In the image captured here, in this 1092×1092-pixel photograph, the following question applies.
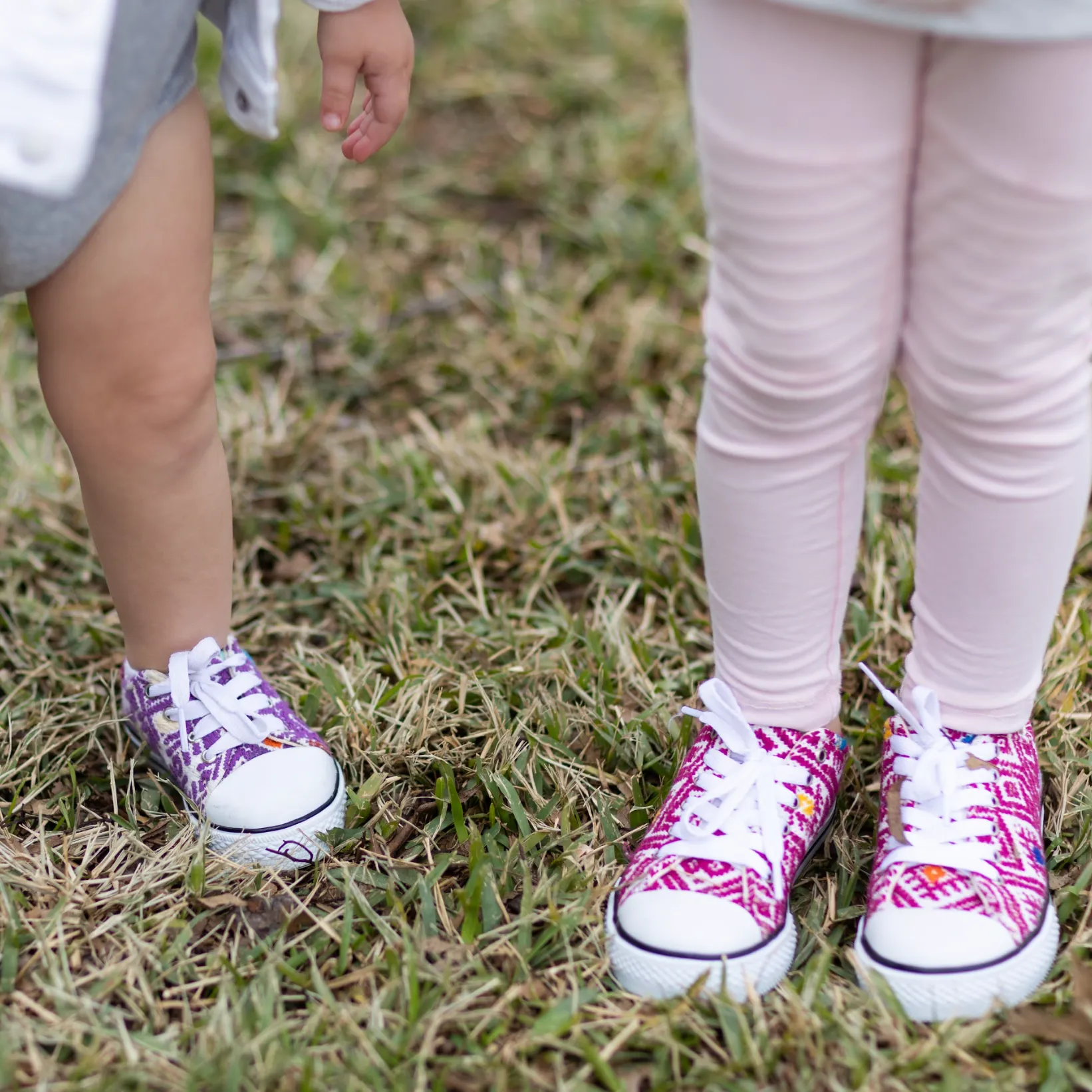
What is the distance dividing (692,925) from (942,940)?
0.21 m

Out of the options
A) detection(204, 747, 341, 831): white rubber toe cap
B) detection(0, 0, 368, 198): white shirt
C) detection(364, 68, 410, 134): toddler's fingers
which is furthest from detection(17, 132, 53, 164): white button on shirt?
detection(204, 747, 341, 831): white rubber toe cap

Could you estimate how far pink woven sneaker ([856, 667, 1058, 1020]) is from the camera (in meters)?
1.11

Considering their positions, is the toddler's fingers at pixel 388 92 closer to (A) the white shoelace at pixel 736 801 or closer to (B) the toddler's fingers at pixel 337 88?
(B) the toddler's fingers at pixel 337 88

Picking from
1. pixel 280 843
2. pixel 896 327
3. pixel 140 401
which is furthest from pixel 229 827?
pixel 896 327

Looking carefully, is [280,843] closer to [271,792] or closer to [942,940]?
[271,792]

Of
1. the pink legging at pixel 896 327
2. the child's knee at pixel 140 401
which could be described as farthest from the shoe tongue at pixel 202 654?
the pink legging at pixel 896 327

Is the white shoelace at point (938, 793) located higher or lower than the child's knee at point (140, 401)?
lower

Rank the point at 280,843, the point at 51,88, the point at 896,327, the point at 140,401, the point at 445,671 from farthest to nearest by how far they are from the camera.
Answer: the point at 445,671, the point at 280,843, the point at 140,401, the point at 896,327, the point at 51,88

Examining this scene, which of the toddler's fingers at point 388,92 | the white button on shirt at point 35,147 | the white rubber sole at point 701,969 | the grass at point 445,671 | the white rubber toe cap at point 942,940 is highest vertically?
the white button on shirt at point 35,147

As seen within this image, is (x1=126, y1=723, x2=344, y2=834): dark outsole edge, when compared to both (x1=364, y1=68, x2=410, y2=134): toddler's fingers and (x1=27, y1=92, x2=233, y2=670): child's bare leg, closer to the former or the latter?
(x1=27, y1=92, x2=233, y2=670): child's bare leg

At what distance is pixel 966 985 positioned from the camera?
1.11 m

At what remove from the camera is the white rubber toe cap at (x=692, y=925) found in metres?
1.13

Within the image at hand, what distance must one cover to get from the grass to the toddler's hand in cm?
64

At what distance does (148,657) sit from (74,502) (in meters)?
0.59
